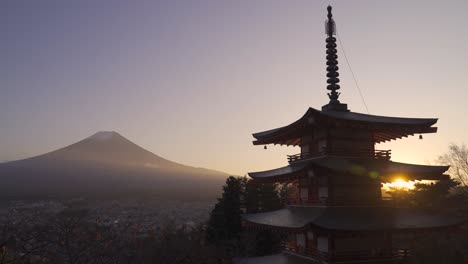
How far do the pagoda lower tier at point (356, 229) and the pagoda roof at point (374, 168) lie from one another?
66.6 inches

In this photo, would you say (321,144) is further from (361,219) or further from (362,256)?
(362,256)

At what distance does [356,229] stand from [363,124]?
4.74 meters

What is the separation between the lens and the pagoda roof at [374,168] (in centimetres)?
1678

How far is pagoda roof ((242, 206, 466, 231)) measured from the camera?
52.7 feet

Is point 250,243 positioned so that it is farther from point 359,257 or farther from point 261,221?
point 359,257

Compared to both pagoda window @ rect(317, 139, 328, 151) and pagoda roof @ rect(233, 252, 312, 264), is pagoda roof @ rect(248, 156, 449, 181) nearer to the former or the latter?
pagoda window @ rect(317, 139, 328, 151)

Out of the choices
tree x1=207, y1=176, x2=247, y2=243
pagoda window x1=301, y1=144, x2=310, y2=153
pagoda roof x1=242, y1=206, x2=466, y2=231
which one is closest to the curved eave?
pagoda window x1=301, y1=144, x2=310, y2=153

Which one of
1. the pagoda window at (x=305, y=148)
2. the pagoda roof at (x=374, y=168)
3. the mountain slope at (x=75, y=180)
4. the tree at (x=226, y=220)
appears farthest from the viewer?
the mountain slope at (x=75, y=180)

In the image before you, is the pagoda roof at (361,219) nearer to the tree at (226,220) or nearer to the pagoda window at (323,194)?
the pagoda window at (323,194)

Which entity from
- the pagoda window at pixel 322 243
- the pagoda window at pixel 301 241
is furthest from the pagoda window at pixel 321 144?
the pagoda window at pixel 301 241

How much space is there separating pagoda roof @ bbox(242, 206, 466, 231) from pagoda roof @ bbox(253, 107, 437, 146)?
143 inches

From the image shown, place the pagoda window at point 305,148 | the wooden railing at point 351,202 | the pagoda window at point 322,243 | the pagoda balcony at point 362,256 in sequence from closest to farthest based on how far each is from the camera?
the pagoda balcony at point 362,256, the pagoda window at point 322,243, the wooden railing at point 351,202, the pagoda window at point 305,148

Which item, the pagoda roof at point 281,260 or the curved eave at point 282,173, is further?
the pagoda roof at point 281,260

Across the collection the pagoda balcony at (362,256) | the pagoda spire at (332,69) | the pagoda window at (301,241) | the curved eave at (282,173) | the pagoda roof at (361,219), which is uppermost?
the pagoda spire at (332,69)
